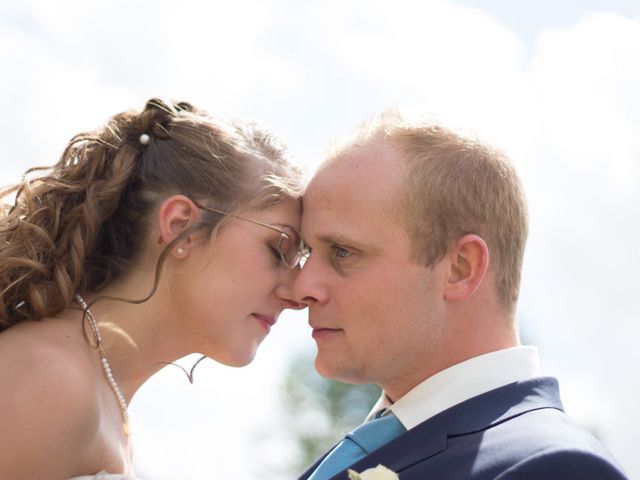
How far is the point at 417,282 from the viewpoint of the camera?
17.5 ft

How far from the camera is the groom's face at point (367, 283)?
5.34 meters

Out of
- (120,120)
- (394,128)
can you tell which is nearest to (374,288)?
(394,128)

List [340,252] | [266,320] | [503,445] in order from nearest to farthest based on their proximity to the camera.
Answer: [503,445], [340,252], [266,320]

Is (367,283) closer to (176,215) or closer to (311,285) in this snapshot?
→ (311,285)

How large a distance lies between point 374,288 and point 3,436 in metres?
1.82

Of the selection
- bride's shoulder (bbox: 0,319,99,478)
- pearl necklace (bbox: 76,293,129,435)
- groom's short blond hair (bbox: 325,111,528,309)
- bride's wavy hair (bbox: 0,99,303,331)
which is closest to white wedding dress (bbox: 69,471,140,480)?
bride's shoulder (bbox: 0,319,99,478)

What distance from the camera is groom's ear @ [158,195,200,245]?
562cm

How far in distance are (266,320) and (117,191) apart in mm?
1033

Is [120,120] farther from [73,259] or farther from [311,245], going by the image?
[311,245]

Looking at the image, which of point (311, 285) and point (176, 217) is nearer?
point (311, 285)

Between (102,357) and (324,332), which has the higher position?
(324,332)

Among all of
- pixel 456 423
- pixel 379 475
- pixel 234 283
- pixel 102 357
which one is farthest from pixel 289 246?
pixel 379 475

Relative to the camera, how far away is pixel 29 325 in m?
5.26

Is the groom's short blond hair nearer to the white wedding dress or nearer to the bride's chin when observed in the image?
the bride's chin
